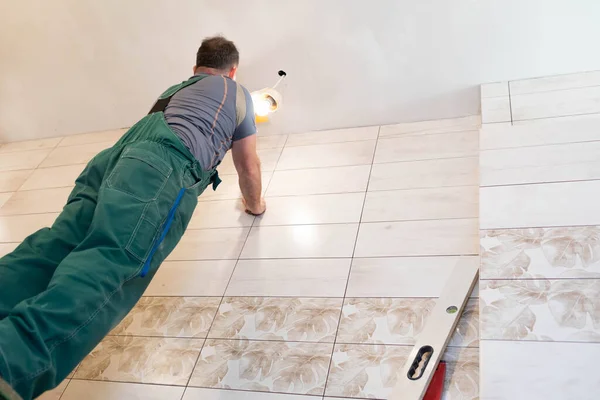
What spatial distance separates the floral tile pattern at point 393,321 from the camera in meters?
1.99

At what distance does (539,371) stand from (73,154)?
3.10 meters

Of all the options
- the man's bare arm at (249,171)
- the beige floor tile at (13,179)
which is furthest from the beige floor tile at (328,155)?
the beige floor tile at (13,179)

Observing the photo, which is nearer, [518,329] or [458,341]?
[518,329]

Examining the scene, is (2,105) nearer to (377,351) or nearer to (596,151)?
(377,351)

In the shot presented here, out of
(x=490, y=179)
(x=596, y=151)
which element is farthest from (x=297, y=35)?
(x=596, y=151)

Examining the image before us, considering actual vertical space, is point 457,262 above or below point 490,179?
below

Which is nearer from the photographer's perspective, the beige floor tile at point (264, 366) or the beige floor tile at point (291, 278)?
the beige floor tile at point (264, 366)

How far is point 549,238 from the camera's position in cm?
190

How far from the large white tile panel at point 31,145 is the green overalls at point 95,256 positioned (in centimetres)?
204

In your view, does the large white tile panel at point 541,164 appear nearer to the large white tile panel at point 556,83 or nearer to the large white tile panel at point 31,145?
the large white tile panel at point 556,83

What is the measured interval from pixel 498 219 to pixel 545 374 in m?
0.68

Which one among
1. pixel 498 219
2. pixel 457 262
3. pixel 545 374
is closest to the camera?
pixel 545 374

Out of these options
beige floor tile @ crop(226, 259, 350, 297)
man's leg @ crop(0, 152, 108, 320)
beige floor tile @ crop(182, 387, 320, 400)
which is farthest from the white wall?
beige floor tile @ crop(182, 387, 320, 400)

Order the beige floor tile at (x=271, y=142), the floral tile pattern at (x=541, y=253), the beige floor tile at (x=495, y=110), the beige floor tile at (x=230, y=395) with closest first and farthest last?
the floral tile pattern at (x=541, y=253)
the beige floor tile at (x=230, y=395)
the beige floor tile at (x=495, y=110)
the beige floor tile at (x=271, y=142)
